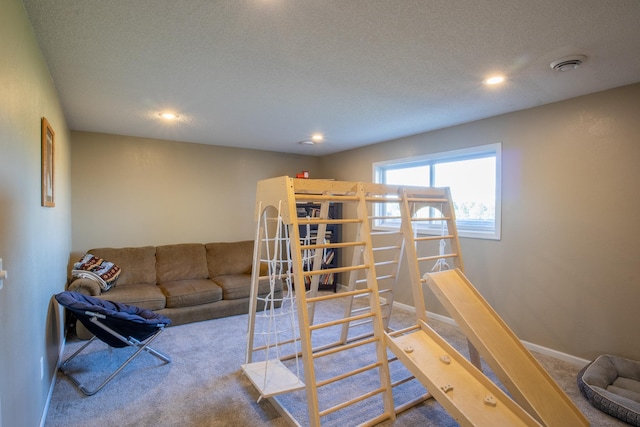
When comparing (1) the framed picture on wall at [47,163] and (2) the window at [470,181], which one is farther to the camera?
(2) the window at [470,181]

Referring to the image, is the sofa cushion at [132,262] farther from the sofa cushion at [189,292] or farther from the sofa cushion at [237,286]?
the sofa cushion at [237,286]

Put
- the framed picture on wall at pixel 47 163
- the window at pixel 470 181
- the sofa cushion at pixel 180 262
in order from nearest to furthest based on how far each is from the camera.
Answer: the framed picture on wall at pixel 47 163, the window at pixel 470 181, the sofa cushion at pixel 180 262

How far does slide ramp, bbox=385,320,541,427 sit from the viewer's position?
1857 millimetres

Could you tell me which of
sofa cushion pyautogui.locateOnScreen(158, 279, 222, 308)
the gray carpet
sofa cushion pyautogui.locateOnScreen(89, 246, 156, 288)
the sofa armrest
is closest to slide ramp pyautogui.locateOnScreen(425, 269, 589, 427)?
the gray carpet

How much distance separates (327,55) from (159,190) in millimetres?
3595

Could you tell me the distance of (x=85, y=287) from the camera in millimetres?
3494

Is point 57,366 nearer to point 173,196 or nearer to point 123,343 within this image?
point 123,343

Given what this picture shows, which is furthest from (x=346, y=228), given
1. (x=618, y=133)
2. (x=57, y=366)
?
(x=57, y=366)

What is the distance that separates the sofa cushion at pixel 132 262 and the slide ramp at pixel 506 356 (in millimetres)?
3594

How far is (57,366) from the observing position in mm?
2834

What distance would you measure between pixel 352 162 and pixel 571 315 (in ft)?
11.5

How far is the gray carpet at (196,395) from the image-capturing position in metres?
2.24

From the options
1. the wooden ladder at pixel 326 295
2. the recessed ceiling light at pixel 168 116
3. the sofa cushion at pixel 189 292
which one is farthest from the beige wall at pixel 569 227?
the recessed ceiling light at pixel 168 116

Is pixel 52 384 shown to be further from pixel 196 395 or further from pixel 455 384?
pixel 455 384
